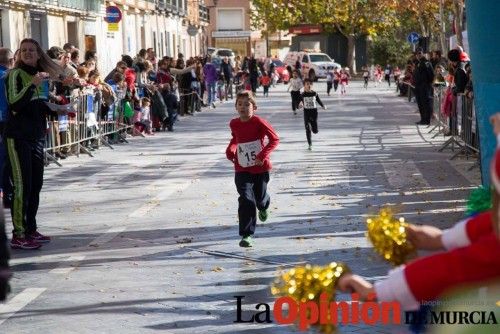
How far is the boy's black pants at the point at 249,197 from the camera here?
11.1m

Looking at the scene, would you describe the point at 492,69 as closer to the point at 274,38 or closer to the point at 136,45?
the point at 136,45

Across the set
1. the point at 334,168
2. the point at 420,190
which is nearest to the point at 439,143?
the point at 334,168

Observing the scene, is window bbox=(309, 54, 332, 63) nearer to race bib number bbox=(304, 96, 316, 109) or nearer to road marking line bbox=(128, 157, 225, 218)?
race bib number bbox=(304, 96, 316, 109)

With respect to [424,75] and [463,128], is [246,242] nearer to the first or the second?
[463,128]

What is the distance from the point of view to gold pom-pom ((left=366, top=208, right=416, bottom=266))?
4301mm

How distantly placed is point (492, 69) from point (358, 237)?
7.25ft

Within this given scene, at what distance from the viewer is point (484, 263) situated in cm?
355

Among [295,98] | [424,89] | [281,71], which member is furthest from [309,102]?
[281,71]

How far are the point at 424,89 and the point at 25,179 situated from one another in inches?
772

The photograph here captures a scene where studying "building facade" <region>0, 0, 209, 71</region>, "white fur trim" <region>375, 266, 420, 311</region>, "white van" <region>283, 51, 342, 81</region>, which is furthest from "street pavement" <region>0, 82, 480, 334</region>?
"white van" <region>283, 51, 342, 81</region>

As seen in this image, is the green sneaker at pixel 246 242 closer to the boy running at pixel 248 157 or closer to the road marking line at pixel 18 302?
the boy running at pixel 248 157

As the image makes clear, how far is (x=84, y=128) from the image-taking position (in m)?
21.6

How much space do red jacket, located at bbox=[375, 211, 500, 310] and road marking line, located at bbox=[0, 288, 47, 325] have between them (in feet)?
15.7

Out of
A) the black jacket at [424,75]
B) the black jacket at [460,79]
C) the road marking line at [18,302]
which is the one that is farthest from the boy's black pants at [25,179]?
the black jacket at [424,75]
